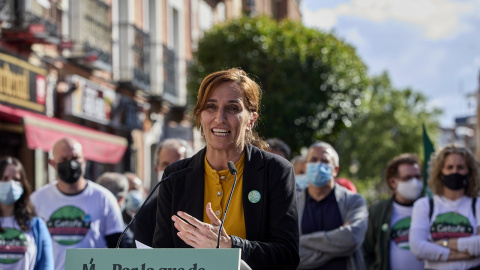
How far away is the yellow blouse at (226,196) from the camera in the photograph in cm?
385

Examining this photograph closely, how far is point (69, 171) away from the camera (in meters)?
6.66

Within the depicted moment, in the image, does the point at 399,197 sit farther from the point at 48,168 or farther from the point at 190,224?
the point at 48,168

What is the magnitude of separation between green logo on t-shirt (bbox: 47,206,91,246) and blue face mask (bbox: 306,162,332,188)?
5.90 ft

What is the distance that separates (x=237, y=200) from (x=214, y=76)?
58 centimetres

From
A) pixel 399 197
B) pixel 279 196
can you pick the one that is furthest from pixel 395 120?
pixel 279 196

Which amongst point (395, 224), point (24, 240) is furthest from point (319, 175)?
point (24, 240)

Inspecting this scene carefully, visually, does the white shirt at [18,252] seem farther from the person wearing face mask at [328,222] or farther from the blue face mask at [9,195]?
the person wearing face mask at [328,222]

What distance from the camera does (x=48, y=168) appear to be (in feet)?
56.6

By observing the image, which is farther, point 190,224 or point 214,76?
point 214,76

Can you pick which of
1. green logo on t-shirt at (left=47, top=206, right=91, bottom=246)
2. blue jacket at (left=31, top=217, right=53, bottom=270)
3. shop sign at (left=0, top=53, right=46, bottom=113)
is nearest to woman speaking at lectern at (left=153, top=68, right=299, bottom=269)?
blue jacket at (left=31, top=217, right=53, bottom=270)

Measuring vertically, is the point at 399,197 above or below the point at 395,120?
below

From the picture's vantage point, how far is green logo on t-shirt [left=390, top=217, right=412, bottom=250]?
750 centimetres

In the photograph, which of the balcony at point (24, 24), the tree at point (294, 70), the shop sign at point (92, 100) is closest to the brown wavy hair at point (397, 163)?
the balcony at point (24, 24)

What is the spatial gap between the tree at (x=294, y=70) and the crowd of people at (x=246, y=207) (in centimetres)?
1206
